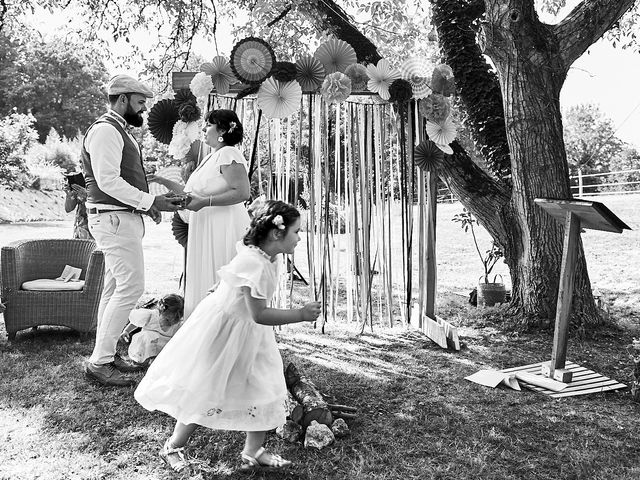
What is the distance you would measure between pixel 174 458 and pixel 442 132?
9.25 feet

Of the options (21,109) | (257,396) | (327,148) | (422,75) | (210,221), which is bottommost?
(257,396)

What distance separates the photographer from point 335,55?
4.06m

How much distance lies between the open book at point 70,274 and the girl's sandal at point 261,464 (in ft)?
8.99

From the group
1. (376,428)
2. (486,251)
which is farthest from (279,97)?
(486,251)

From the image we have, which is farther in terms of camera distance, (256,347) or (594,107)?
(594,107)

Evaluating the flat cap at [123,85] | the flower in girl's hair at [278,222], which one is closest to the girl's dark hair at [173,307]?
the flat cap at [123,85]

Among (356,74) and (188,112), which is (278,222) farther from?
(356,74)

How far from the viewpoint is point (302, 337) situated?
4.59 metres

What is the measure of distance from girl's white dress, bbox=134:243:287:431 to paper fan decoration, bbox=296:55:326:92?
205 cm

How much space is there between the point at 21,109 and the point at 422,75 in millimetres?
35893

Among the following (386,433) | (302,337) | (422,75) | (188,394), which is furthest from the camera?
(302,337)

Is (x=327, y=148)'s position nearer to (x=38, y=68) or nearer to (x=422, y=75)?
(x=422, y=75)

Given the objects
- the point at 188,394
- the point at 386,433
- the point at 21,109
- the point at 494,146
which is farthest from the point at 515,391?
the point at 21,109

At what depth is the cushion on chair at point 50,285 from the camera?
4.30m
